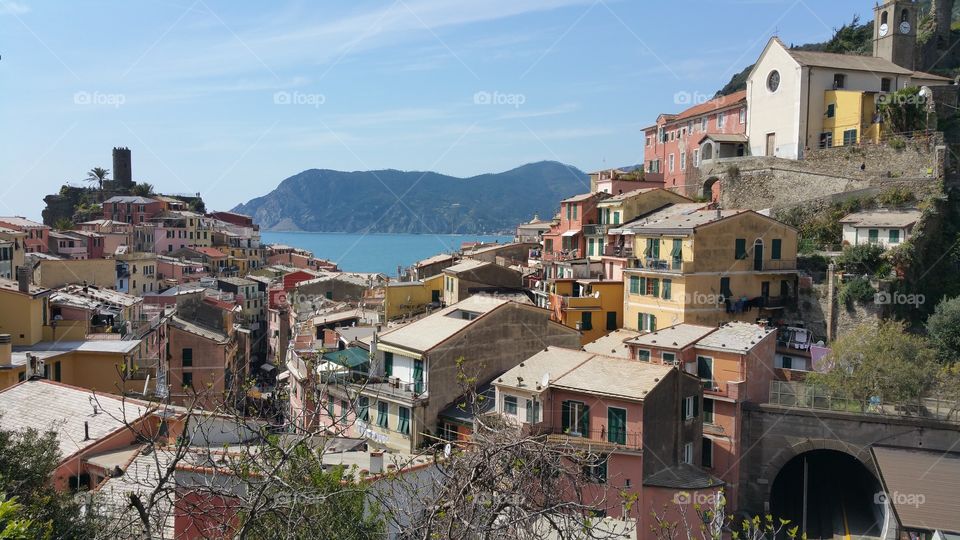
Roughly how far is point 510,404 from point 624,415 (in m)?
3.45

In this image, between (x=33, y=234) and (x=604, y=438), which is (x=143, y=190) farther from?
(x=604, y=438)

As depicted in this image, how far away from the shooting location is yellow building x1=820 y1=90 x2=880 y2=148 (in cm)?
3972

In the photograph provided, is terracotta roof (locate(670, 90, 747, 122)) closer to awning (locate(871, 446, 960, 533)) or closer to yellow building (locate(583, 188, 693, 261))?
yellow building (locate(583, 188, 693, 261))

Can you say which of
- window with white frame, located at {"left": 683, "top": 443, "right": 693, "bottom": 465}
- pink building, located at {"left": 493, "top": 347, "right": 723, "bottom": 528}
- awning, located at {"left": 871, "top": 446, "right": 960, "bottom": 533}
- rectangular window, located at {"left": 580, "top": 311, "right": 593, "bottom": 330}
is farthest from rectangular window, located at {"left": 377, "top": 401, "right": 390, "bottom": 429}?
awning, located at {"left": 871, "top": 446, "right": 960, "bottom": 533}

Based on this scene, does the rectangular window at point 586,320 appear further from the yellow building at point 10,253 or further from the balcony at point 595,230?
the yellow building at point 10,253

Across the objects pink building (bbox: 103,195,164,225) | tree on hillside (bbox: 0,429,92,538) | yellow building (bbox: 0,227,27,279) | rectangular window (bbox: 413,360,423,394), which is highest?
pink building (bbox: 103,195,164,225)

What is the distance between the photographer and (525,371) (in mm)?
24484

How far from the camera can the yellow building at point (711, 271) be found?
32.6 m

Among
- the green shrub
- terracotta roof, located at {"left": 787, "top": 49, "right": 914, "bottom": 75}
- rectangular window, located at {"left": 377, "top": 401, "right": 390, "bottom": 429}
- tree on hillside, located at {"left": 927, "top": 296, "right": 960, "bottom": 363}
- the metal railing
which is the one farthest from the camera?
terracotta roof, located at {"left": 787, "top": 49, "right": 914, "bottom": 75}

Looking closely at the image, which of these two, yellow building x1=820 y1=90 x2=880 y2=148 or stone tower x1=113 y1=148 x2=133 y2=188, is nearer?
yellow building x1=820 y1=90 x2=880 y2=148

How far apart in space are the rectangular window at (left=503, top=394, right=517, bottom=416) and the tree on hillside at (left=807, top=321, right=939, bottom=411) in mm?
10949

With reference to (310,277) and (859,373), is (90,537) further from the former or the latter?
(310,277)

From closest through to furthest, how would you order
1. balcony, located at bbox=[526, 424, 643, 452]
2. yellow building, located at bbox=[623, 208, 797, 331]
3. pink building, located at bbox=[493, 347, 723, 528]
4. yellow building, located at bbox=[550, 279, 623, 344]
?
balcony, located at bbox=[526, 424, 643, 452]
pink building, located at bbox=[493, 347, 723, 528]
yellow building, located at bbox=[623, 208, 797, 331]
yellow building, located at bbox=[550, 279, 623, 344]

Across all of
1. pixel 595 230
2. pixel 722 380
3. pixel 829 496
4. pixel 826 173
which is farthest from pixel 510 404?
pixel 826 173
